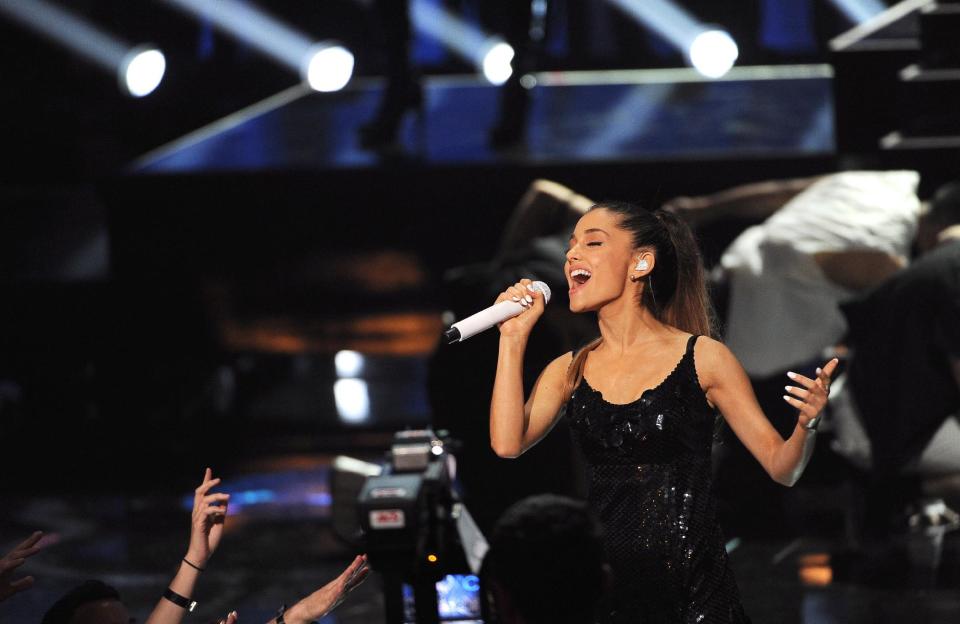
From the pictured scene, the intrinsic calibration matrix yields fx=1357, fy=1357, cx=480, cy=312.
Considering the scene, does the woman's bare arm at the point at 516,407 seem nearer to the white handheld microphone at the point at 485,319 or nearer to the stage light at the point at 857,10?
the white handheld microphone at the point at 485,319

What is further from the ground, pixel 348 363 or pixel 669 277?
pixel 669 277

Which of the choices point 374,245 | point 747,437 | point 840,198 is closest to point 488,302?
point 840,198

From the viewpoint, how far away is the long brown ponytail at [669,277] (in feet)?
8.41

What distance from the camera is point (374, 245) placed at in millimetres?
7402

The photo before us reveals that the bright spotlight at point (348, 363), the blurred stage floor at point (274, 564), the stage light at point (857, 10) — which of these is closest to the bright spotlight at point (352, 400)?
the bright spotlight at point (348, 363)

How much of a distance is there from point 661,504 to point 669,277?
1.48 feet

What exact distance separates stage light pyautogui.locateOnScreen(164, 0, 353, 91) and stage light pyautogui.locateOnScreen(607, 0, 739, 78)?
189 centimetres

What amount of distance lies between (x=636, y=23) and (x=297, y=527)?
15.8 feet

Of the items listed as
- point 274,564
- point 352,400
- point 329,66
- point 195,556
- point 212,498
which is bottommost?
point 274,564

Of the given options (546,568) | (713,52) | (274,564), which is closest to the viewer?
(546,568)

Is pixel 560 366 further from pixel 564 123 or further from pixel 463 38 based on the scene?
pixel 463 38

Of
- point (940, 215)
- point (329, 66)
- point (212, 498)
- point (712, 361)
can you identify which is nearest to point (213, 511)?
point (212, 498)

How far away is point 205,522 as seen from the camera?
2479 millimetres

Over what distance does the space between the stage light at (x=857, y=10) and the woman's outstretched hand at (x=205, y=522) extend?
7402mm
